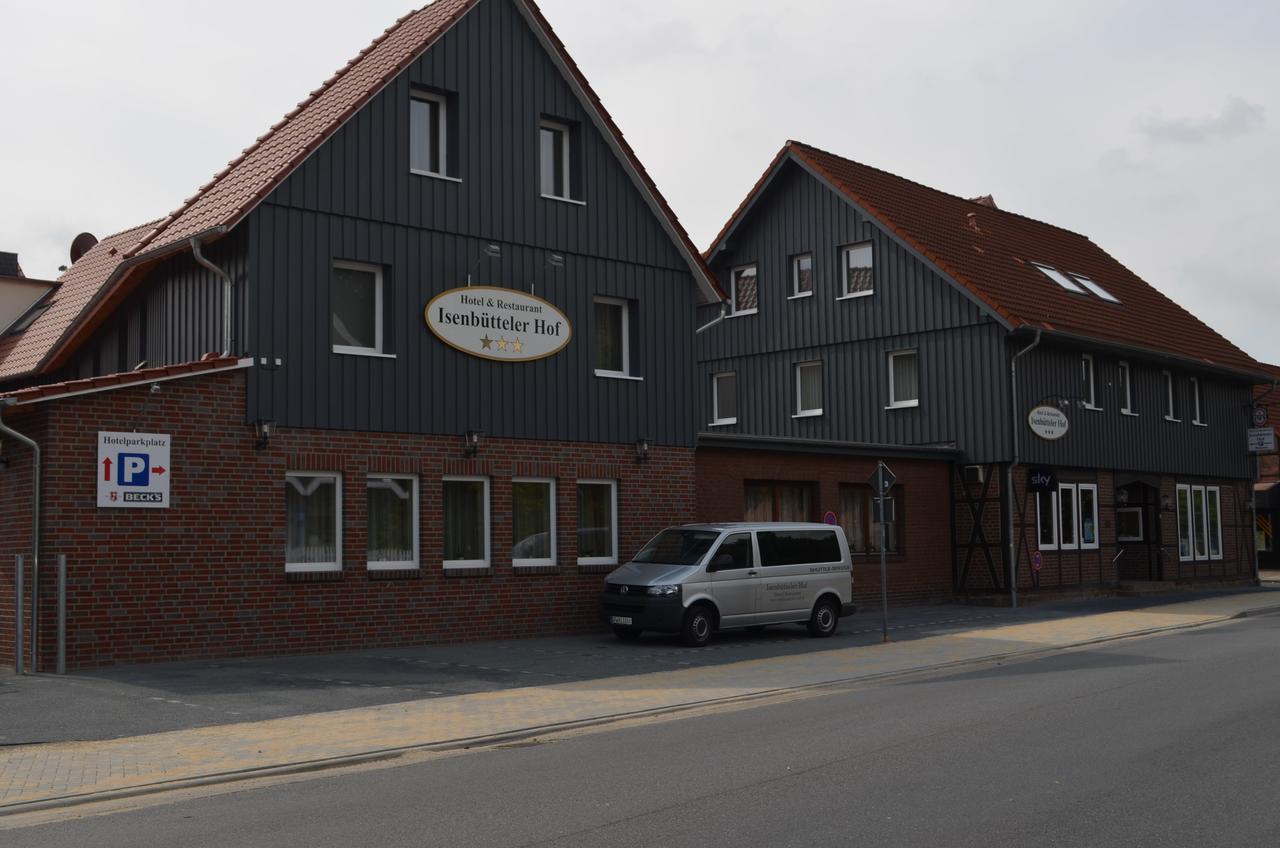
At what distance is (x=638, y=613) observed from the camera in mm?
19203

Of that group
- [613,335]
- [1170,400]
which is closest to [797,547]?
[613,335]

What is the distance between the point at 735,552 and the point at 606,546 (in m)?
2.74

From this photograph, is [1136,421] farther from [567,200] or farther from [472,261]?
[472,261]

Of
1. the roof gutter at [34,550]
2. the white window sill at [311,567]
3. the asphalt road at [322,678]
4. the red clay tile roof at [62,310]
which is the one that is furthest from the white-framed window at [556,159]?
the roof gutter at [34,550]

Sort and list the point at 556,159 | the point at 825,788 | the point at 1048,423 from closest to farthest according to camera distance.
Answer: the point at 825,788, the point at 556,159, the point at 1048,423

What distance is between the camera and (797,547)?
813 inches

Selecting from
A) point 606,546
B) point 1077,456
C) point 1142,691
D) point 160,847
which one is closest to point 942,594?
point 1077,456

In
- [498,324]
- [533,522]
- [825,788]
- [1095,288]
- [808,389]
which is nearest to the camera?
[825,788]

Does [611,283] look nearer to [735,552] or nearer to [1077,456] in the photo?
[735,552]

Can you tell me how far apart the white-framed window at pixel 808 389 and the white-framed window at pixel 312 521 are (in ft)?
52.4

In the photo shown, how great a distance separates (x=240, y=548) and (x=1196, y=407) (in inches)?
1054

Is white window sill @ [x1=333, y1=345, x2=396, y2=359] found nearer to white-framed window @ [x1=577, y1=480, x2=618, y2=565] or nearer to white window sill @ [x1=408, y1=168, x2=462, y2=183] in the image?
white window sill @ [x1=408, y1=168, x2=462, y2=183]

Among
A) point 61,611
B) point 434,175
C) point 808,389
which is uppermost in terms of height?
point 434,175

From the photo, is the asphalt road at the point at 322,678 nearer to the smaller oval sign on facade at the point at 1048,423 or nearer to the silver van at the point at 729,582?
the silver van at the point at 729,582
